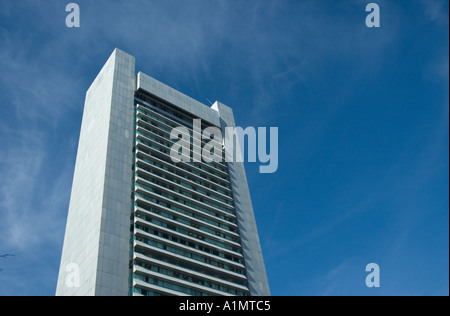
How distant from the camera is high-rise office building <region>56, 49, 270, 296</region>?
71.9 metres

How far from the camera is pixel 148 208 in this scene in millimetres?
82938

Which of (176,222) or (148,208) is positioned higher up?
(148,208)

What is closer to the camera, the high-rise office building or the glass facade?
the high-rise office building

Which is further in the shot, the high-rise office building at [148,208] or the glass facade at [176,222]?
the glass facade at [176,222]

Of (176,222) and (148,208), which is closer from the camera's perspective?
(148,208)

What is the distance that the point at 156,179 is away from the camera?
88000 mm

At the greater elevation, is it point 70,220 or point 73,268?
point 70,220

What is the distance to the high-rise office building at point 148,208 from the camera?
71.9 m

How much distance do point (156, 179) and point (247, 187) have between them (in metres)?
26.5
